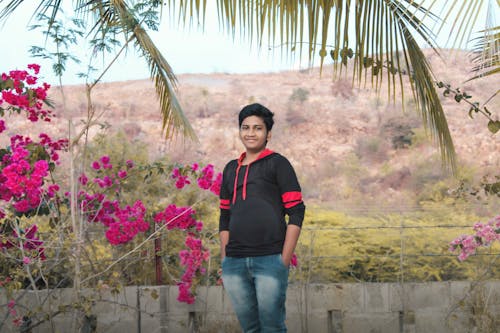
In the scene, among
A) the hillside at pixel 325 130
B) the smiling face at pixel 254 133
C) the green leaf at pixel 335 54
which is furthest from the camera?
the hillside at pixel 325 130

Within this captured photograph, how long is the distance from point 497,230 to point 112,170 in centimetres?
352

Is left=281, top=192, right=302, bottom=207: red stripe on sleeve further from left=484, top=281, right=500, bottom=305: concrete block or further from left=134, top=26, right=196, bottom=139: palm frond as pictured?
left=484, top=281, right=500, bottom=305: concrete block

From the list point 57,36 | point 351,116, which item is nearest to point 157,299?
point 57,36

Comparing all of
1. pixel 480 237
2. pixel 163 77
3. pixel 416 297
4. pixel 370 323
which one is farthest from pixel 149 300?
pixel 480 237

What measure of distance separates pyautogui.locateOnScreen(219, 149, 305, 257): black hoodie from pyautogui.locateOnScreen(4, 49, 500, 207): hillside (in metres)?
19.1

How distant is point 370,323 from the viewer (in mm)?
5398

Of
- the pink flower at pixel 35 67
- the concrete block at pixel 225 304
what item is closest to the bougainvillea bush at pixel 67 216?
the pink flower at pixel 35 67

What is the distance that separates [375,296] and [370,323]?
223 mm

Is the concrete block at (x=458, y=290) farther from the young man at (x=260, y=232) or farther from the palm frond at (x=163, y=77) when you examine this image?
the young man at (x=260, y=232)

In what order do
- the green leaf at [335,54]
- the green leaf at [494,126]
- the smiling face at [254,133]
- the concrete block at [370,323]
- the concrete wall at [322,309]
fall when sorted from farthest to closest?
the concrete block at [370,323] → the concrete wall at [322,309] → the green leaf at [494,126] → the smiling face at [254,133] → the green leaf at [335,54]

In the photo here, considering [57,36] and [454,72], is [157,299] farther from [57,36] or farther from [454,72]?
[454,72]

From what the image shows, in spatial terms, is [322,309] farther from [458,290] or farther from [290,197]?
[290,197]

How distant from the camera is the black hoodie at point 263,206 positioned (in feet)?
9.14

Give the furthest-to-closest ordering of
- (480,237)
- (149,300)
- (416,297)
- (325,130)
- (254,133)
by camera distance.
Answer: (325,130), (416,297), (149,300), (480,237), (254,133)
